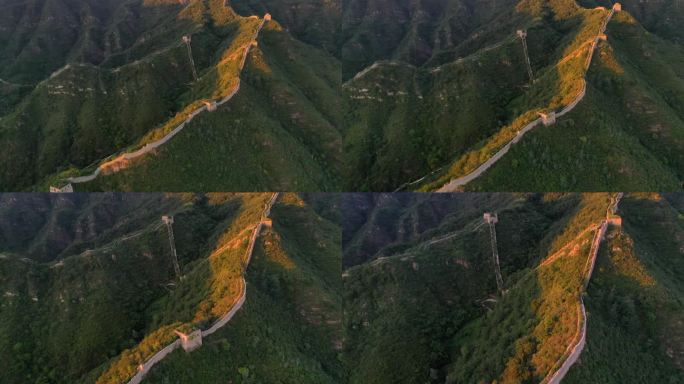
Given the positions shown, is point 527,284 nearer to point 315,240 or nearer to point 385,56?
point 315,240

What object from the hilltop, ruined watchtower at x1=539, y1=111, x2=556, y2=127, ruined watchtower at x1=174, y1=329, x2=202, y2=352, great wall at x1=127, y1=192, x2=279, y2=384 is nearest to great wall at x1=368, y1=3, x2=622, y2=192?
ruined watchtower at x1=539, y1=111, x2=556, y2=127

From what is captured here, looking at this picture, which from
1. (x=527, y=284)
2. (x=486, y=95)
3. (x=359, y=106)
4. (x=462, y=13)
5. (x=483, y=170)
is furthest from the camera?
(x=462, y=13)

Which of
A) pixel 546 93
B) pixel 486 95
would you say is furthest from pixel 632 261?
pixel 486 95

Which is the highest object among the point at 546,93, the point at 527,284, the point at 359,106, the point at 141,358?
the point at 359,106

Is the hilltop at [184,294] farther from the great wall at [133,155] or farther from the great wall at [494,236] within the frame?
the great wall at [494,236]

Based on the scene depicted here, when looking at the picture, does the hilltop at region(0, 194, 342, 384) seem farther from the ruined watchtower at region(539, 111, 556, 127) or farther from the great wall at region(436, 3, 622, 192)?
the ruined watchtower at region(539, 111, 556, 127)

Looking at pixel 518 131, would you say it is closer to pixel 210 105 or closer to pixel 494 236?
pixel 494 236

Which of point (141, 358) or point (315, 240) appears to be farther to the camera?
point (315, 240)

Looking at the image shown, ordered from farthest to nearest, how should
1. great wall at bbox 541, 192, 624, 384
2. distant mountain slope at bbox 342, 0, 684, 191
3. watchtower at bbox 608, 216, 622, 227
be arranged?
distant mountain slope at bbox 342, 0, 684, 191 < watchtower at bbox 608, 216, 622, 227 < great wall at bbox 541, 192, 624, 384

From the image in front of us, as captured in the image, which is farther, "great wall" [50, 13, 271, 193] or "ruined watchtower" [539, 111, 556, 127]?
"great wall" [50, 13, 271, 193]
